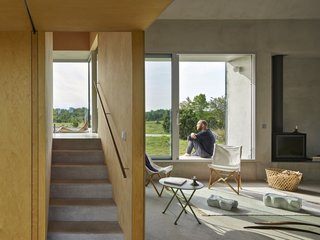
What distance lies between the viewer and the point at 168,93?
277 inches

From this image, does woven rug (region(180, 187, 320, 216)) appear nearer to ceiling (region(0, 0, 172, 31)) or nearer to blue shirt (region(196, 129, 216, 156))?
blue shirt (region(196, 129, 216, 156))

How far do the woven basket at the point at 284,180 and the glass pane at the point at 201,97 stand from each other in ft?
5.59

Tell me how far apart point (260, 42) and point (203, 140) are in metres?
2.56

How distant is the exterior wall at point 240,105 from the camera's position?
7168 mm

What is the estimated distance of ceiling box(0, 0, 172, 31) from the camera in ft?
7.58

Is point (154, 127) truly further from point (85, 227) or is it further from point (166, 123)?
point (85, 227)

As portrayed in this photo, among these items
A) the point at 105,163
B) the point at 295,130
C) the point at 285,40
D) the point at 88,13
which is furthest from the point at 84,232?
the point at 285,40

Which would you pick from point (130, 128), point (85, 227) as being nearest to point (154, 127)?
point (85, 227)

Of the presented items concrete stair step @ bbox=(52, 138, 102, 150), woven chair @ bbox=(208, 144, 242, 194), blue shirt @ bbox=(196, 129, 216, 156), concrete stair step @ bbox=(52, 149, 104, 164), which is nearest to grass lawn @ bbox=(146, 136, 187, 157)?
blue shirt @ bbox=(196, 129, 216, 156)

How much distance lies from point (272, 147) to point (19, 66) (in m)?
5.68

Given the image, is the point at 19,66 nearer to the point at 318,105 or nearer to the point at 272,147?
the point at 272,147

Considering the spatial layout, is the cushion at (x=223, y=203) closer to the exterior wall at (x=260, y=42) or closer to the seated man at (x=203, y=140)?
the seated man at (x=203, y=140)

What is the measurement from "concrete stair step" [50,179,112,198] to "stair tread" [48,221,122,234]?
0.49 meters

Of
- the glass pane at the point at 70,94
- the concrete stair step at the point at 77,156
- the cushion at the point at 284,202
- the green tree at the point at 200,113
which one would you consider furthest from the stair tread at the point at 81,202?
the glass pane at the point at 70,94
